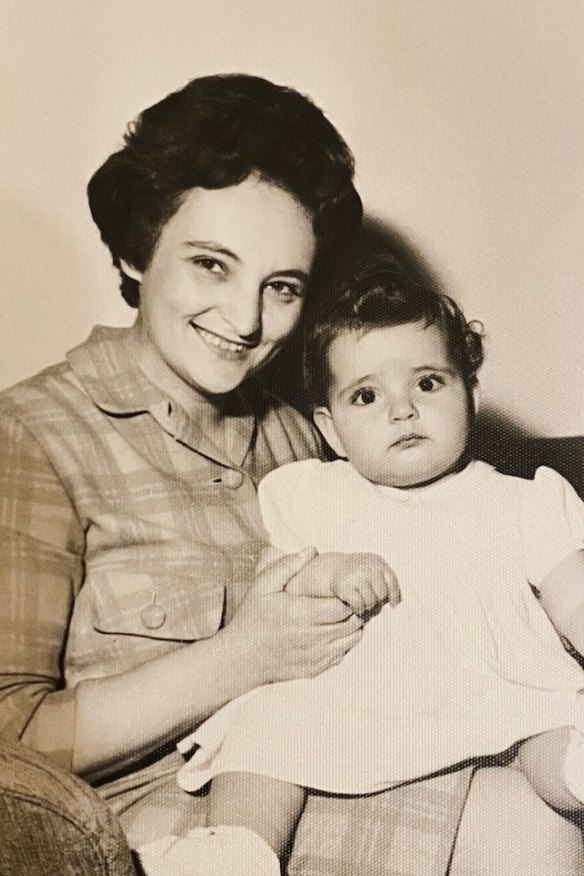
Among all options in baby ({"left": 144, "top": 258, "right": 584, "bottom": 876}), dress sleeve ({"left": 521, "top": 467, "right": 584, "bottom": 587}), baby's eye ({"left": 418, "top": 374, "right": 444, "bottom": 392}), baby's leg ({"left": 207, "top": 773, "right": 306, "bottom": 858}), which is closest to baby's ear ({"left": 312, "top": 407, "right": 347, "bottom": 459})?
baby ({"left": 144, "top": 258, "right": 584, "bottom": 876})

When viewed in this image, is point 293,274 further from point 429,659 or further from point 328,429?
point 429,659

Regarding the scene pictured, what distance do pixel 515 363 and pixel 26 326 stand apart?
0.61 metres

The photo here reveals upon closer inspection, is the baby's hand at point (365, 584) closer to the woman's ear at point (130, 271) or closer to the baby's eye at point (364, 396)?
the baby's eye at point (364, 396)

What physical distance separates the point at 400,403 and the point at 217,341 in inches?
9.0

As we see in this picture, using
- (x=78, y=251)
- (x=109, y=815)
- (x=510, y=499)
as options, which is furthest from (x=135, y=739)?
(x=78, y=251)

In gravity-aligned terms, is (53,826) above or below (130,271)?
below

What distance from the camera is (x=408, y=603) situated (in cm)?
116

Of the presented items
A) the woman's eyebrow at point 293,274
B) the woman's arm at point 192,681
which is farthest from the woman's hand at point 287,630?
the woman's eyebrow at point 293,274

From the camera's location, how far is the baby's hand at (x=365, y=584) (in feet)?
3.82

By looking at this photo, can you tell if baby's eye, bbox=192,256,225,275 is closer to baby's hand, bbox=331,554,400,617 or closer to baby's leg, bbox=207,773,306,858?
baby's hand, bbox=331,554,400,617

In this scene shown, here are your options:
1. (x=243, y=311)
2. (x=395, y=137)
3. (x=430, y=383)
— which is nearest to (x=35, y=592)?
(x=243, y=311)

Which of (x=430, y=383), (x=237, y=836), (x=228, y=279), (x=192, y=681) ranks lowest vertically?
(x=237, y=836)

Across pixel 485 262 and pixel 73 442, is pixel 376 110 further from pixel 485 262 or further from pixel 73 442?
pixel 73 442

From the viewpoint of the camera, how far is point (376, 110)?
128cm
